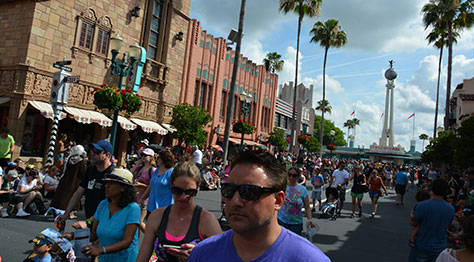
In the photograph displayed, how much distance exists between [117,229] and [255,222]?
6.68ft

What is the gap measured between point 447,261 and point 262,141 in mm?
34599

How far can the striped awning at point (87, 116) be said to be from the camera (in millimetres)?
16203

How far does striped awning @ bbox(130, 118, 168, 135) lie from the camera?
20.4m

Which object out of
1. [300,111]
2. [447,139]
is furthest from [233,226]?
[300,111]

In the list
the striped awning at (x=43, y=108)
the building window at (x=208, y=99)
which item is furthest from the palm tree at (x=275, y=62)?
the striped awning at (x=43, y=108)

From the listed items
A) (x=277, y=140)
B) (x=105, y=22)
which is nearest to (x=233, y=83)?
(x=105, y=22)

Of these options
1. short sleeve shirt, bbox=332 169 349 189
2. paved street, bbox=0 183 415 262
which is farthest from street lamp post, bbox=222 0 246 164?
short sleeve shirt, bbox=332 169 349 189

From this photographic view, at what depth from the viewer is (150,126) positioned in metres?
21.1

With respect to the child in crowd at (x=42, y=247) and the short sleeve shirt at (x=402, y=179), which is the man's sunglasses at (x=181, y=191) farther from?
the short sleeve shirt at (x=402, y=179)

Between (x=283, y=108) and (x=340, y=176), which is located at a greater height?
(x=283, y=108)

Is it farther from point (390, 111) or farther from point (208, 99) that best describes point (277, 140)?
point (390, 111)

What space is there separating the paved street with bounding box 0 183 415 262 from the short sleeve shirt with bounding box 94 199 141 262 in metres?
2.99

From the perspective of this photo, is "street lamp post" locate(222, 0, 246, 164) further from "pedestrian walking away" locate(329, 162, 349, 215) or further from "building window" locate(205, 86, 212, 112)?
"building window" locate(205, 86, 212, 112)

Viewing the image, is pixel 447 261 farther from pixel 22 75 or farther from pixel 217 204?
pixel 22 75
